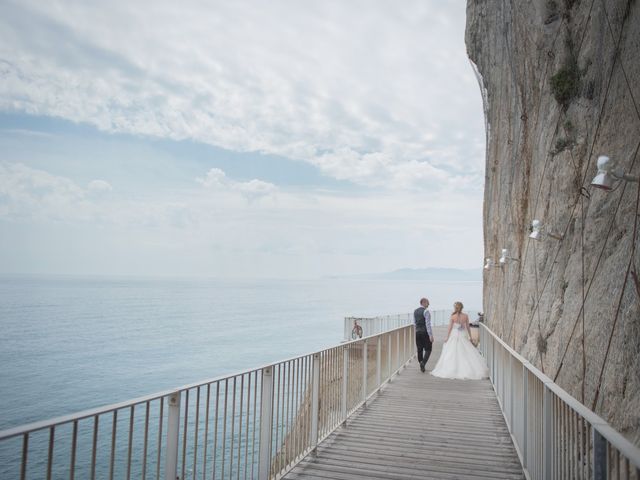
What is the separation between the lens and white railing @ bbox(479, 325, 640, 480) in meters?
2.63

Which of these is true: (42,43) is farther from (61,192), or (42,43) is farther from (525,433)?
(525,433)

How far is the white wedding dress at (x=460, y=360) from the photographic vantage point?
13586mm

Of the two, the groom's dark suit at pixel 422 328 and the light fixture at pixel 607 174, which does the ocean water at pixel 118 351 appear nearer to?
the groom's dark suit at pixel 422 328

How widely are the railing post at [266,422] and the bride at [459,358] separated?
359 inches

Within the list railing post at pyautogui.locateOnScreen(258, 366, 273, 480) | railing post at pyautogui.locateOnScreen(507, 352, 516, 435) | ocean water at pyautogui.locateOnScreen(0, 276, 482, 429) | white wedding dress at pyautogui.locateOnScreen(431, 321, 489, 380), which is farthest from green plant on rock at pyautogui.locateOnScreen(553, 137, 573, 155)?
ocean water at pyautogui.locateOnScreen(0, 276, 482, 429)

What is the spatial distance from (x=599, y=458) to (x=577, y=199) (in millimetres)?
7252

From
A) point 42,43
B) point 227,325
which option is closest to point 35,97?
point 42,43

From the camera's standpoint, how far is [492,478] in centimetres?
578

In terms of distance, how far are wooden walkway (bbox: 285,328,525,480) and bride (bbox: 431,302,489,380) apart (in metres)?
2.52

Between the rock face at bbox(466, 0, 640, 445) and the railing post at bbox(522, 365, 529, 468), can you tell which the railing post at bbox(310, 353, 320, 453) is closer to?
the railing post at bbox(522, 365, 529, 468)

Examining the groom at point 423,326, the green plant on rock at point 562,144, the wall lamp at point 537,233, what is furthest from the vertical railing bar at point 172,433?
the groom at point 423,326

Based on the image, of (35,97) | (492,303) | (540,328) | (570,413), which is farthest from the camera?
(35,97)

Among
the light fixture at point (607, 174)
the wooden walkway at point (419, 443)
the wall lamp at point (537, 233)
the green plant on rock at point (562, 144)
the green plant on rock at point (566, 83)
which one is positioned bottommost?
the wooden walkway at point (419, 443)

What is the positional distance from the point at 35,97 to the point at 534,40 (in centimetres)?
18800
